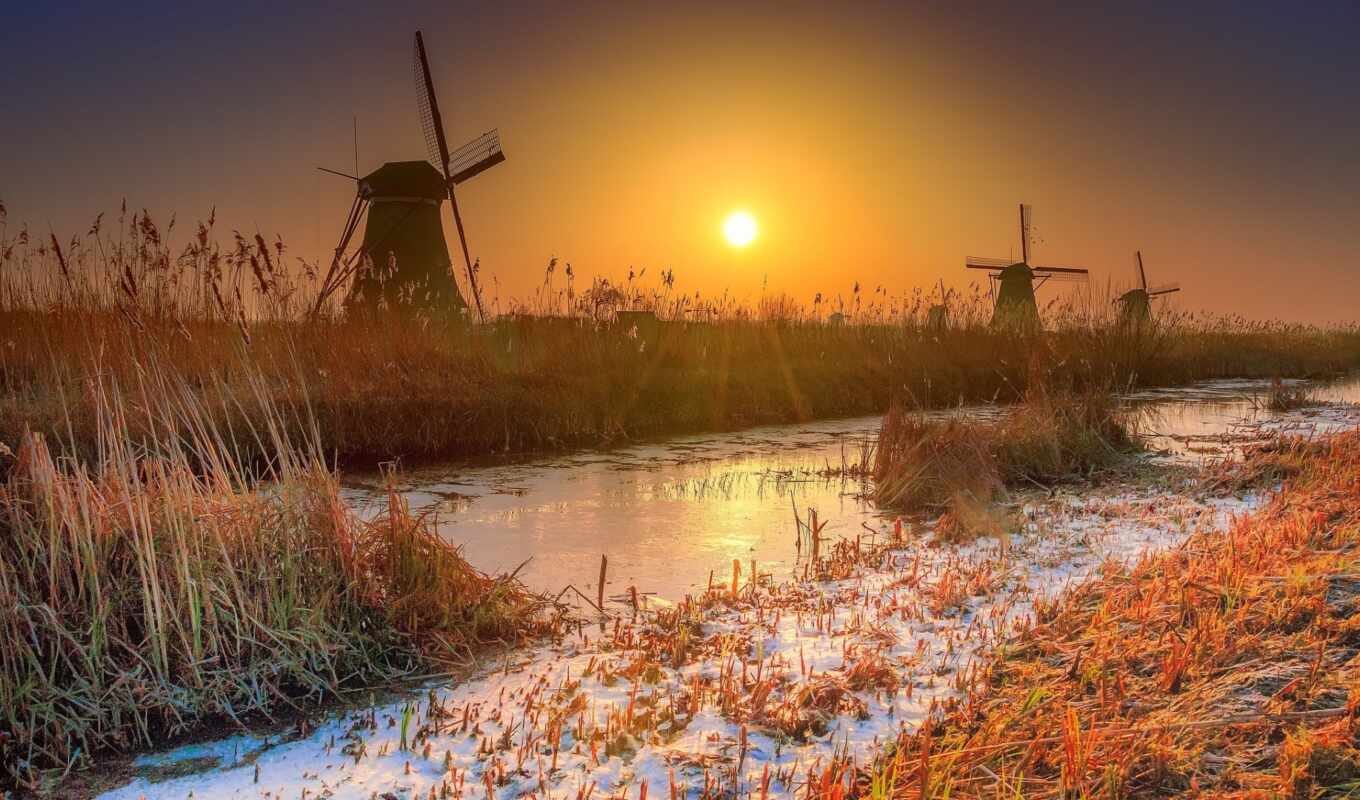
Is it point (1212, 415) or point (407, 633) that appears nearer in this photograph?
point (407, 633)

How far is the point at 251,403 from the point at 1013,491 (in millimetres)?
6630

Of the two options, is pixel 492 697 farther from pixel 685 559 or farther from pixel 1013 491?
pixel 1013 491

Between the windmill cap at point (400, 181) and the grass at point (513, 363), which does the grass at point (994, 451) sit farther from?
the windmill cap at point (400, 181)

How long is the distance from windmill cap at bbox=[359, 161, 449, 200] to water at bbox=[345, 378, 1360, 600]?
35.7 ft

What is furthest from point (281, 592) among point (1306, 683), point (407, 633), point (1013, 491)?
point (1013, 491)

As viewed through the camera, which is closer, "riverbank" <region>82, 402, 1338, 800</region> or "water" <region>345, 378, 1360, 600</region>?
"riverbank" <region>82, 402, 1338, 800</region>

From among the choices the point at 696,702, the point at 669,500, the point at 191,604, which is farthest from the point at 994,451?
the point at 191,604

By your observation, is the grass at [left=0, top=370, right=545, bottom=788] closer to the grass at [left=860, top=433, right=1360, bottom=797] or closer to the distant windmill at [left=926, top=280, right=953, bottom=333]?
the grass at [left=860, top=433, right=1360, bottom=797]

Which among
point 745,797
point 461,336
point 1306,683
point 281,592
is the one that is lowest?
point 745,797

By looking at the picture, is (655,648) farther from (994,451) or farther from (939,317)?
(939,317)

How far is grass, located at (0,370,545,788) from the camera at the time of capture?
8.73ft

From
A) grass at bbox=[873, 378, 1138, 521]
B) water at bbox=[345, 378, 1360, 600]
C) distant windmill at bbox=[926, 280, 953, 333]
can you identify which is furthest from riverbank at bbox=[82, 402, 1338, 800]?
distant windmill at bbox=[926, 280, 953, 333]

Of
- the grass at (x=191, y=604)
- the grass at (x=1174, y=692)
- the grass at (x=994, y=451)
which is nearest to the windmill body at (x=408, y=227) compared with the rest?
the grass at (x=994, y=451)

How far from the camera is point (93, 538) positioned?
2.94m
